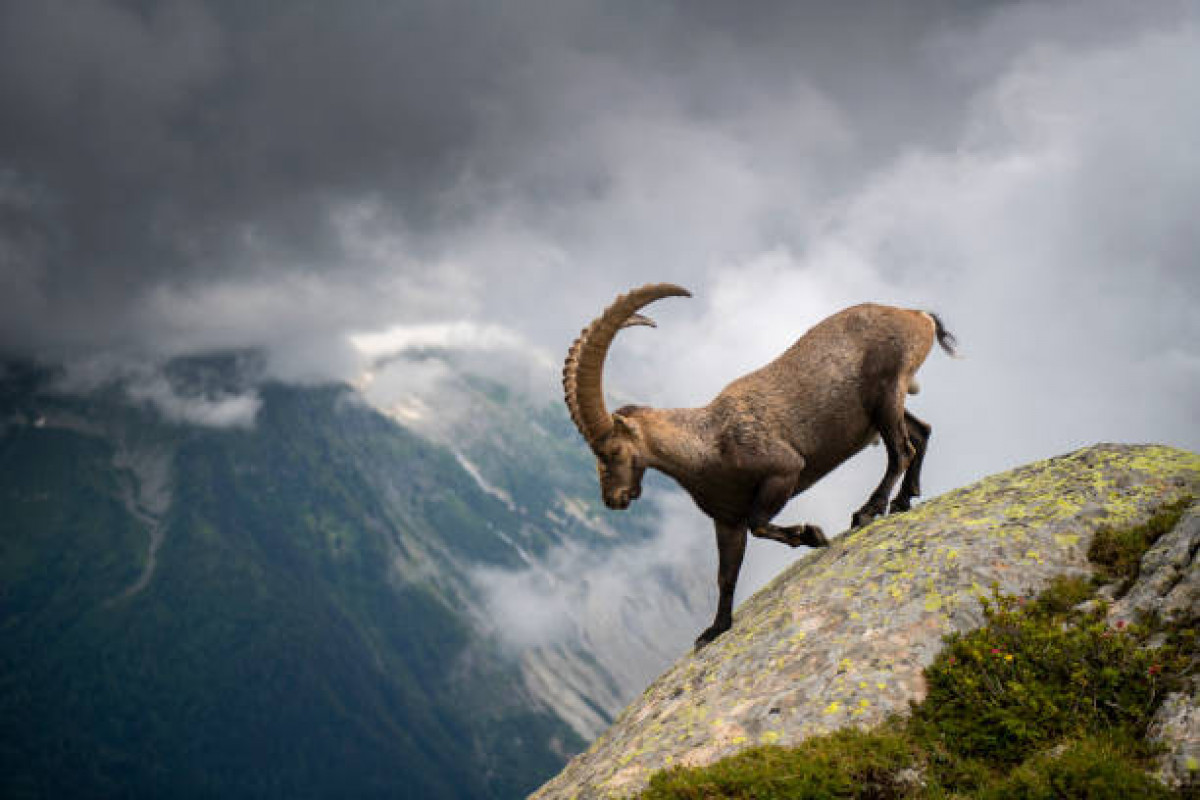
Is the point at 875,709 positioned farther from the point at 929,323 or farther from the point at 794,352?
the point at 929,323

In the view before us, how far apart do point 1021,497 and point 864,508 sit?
99.0 inches

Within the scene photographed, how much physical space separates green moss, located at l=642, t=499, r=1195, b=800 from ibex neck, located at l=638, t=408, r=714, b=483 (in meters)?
4.17

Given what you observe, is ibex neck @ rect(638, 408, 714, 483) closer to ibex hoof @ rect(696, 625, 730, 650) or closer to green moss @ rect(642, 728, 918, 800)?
ibex hoof @ rect(696, 625, 730, 650)

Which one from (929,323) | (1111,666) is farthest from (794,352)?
(1111,666)

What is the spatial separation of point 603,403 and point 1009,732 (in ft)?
18.2

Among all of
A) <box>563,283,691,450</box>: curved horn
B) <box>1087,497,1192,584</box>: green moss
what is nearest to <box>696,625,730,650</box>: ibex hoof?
<box>563,283,691,450</box>: curved horn

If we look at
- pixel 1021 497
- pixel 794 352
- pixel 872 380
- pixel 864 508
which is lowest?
pixel 1021 497

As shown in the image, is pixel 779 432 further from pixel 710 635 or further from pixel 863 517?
pixel 710 635

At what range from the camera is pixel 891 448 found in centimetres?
1125

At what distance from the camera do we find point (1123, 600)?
7.43 metres

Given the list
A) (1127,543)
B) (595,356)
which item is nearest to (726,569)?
(595,356)

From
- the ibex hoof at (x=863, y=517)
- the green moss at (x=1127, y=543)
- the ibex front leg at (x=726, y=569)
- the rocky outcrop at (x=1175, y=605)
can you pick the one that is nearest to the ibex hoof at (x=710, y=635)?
the ibex front leg at (x=726, y=569)

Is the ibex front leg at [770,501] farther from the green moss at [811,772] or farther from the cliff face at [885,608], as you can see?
the green moss at [811,772]

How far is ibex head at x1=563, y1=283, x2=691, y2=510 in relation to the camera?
364 inches
